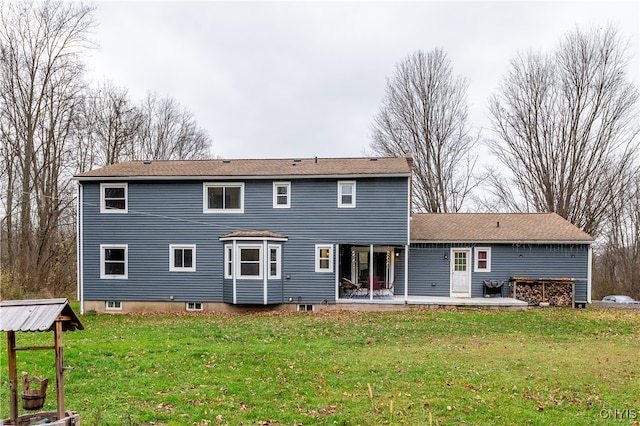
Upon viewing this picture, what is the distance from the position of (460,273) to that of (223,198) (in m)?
10.7

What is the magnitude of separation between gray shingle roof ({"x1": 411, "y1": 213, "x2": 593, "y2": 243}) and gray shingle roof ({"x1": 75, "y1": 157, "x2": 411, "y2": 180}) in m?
3.51

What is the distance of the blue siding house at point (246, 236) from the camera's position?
16.9m

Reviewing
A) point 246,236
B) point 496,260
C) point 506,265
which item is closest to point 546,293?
point 506,265

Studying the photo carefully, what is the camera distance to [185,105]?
39000 millimetres

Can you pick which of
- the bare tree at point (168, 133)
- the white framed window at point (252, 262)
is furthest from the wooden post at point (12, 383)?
the bare tree at point (168, 133)

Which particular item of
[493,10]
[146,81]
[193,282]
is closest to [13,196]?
[193,282]

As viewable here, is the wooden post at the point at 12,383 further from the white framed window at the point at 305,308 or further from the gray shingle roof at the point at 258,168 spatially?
the white framed window at the point at 305,308

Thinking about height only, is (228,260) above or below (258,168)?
below

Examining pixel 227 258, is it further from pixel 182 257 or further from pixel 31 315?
pixel 31 315

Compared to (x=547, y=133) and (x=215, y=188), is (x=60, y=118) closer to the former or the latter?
(x=215, y=188)

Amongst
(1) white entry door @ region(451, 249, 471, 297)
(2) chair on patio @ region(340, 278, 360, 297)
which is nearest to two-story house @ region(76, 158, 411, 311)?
(2) chair on patio @ region(340, 278, 360, 297)

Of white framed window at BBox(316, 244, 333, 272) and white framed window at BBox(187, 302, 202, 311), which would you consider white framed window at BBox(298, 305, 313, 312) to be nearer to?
white framed window at BBox(316, 244, 333, 272)

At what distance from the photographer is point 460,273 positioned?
1895 cm

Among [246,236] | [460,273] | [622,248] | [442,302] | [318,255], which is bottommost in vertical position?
[442,302]
